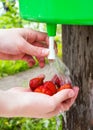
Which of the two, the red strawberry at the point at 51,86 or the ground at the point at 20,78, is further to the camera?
the ground at the point at 20,78

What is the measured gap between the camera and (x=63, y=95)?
5.14ft

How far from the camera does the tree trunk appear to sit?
1746mm

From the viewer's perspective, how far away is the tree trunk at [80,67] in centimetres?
175

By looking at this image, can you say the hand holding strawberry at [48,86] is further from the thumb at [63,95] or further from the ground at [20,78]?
the ground at [20,78]

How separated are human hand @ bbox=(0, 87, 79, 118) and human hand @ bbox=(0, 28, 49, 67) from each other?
0.16 metres

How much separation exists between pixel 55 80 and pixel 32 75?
226 cm

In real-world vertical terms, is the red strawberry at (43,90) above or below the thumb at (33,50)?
below

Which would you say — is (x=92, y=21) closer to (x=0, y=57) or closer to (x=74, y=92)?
(x=74, y=92)

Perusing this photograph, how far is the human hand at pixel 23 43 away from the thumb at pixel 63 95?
18cm

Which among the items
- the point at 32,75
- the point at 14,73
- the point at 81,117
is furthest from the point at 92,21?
the point at 14,73

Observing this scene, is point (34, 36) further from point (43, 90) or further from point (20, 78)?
point (20, 78)

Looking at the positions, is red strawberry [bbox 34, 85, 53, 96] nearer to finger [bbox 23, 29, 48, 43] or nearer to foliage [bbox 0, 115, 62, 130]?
finger [bbox 23, 29, 48, 43]

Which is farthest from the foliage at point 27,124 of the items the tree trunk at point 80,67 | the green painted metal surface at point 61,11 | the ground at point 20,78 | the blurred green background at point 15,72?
the green painted metal surface at point 61,11

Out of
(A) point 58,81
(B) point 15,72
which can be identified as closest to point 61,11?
(A) point 58,81
